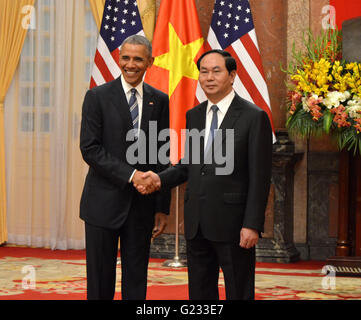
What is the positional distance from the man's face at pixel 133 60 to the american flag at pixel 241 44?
3384mm

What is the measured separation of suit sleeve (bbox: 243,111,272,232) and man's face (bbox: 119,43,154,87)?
1.97ft

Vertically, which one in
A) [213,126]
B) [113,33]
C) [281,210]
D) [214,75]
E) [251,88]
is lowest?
[281,210]

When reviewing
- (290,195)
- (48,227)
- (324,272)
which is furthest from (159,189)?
(48,227)

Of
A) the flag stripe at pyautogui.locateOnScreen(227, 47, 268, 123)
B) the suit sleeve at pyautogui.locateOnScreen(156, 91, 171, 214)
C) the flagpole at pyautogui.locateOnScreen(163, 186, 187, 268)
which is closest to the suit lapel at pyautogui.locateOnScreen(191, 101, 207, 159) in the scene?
the suit sleeve at pyautogui.locateOnScreen(156, 91, 171, 214)

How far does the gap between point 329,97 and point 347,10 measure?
154 cm

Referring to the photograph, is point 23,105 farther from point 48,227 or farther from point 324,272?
point 324,272

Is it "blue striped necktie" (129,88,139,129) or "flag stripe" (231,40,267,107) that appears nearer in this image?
"blue striped necktie" (129,88,139,129)

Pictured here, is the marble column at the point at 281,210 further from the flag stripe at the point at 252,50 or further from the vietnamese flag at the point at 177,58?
the vietnamese flag at the point at 177,58

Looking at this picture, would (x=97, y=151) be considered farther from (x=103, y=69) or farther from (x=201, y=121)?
(x=103, y=69)

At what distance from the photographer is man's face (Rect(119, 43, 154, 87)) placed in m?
2.96

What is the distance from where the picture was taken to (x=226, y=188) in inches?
111

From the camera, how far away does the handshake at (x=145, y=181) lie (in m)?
2.94

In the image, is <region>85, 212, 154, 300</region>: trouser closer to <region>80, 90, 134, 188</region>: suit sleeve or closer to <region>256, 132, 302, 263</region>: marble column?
<region>80, 90, 134, 188</region>: suit sleeve

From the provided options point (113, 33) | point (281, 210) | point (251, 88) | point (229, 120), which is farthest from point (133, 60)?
point (281, 210)
